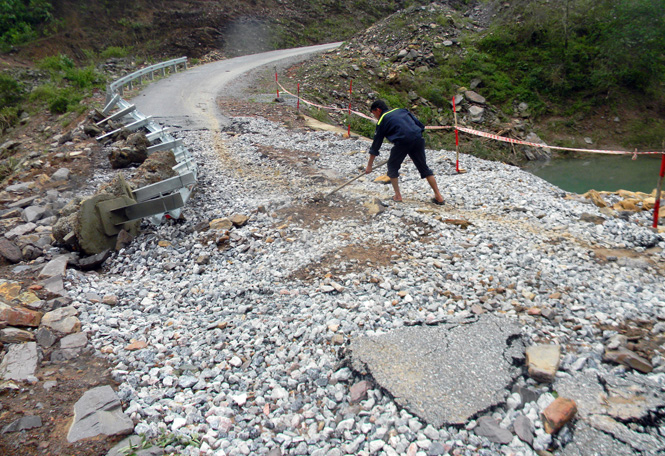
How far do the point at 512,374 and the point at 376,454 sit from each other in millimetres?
1271

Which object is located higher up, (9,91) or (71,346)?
(9,91)

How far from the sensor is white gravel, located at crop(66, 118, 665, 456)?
9.91ft

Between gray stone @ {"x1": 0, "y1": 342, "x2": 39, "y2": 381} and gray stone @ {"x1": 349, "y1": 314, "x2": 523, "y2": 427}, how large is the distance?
2738 millimetres

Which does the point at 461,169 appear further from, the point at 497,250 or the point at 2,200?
the point at 2,200

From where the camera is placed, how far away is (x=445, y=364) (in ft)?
11.1

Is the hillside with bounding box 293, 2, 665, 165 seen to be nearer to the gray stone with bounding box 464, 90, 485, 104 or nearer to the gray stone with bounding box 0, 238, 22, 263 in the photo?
the gray stone with bounding box 464, 90, 485, 104

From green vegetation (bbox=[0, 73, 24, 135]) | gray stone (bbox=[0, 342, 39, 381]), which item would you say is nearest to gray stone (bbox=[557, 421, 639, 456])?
gray stone (bbox=[0, 342, 39, 381])

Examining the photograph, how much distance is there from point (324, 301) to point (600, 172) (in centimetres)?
1734

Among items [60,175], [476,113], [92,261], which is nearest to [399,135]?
[92,261]

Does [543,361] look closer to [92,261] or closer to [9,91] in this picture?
[92,261]

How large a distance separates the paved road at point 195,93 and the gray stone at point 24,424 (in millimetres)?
9786

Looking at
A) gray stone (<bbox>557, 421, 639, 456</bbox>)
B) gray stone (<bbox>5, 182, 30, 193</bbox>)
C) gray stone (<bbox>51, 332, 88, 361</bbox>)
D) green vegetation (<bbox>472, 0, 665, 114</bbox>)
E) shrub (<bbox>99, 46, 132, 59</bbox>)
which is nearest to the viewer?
gray stone (<bbox>557, 421, 639, 456</bbox>)

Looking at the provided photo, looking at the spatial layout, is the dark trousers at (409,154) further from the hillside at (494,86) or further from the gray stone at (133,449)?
the hillside at (494,86)

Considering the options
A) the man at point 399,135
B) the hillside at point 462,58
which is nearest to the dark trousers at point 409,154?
the man at point 399,135
